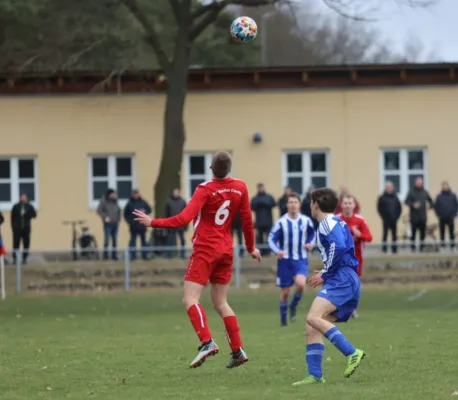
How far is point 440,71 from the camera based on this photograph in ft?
118

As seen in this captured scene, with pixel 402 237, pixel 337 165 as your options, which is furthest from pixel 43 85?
pixel 402 237

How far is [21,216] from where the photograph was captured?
97.2ft

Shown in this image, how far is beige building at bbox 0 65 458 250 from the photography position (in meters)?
35.8

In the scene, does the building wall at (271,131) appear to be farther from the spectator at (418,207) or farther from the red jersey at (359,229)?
the red jersey at (359,229)

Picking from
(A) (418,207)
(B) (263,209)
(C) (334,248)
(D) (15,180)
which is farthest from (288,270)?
(D) (15,180)

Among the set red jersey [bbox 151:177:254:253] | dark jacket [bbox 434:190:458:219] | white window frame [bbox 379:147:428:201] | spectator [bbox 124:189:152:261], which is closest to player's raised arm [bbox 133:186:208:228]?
red jersey [bbox 151:177:254:253]

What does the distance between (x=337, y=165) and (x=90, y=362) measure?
909 inches

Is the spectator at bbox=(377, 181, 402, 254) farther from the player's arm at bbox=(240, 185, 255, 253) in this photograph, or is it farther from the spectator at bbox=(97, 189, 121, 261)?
the player's arm at bbox=(240, 185, 255, 253)

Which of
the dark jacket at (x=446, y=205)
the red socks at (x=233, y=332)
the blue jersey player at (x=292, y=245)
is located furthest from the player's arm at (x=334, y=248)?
the dark jacket at (x=446, y=205)

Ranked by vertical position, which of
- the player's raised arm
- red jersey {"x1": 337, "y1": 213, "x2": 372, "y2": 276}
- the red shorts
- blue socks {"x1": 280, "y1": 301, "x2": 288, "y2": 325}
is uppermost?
the player's raised arm

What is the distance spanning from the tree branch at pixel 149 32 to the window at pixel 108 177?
12.7 ft

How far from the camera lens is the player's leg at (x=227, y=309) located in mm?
12242

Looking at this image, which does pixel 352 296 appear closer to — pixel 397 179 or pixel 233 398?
pixel 233 398

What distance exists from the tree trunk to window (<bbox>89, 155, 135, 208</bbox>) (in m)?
2.98
